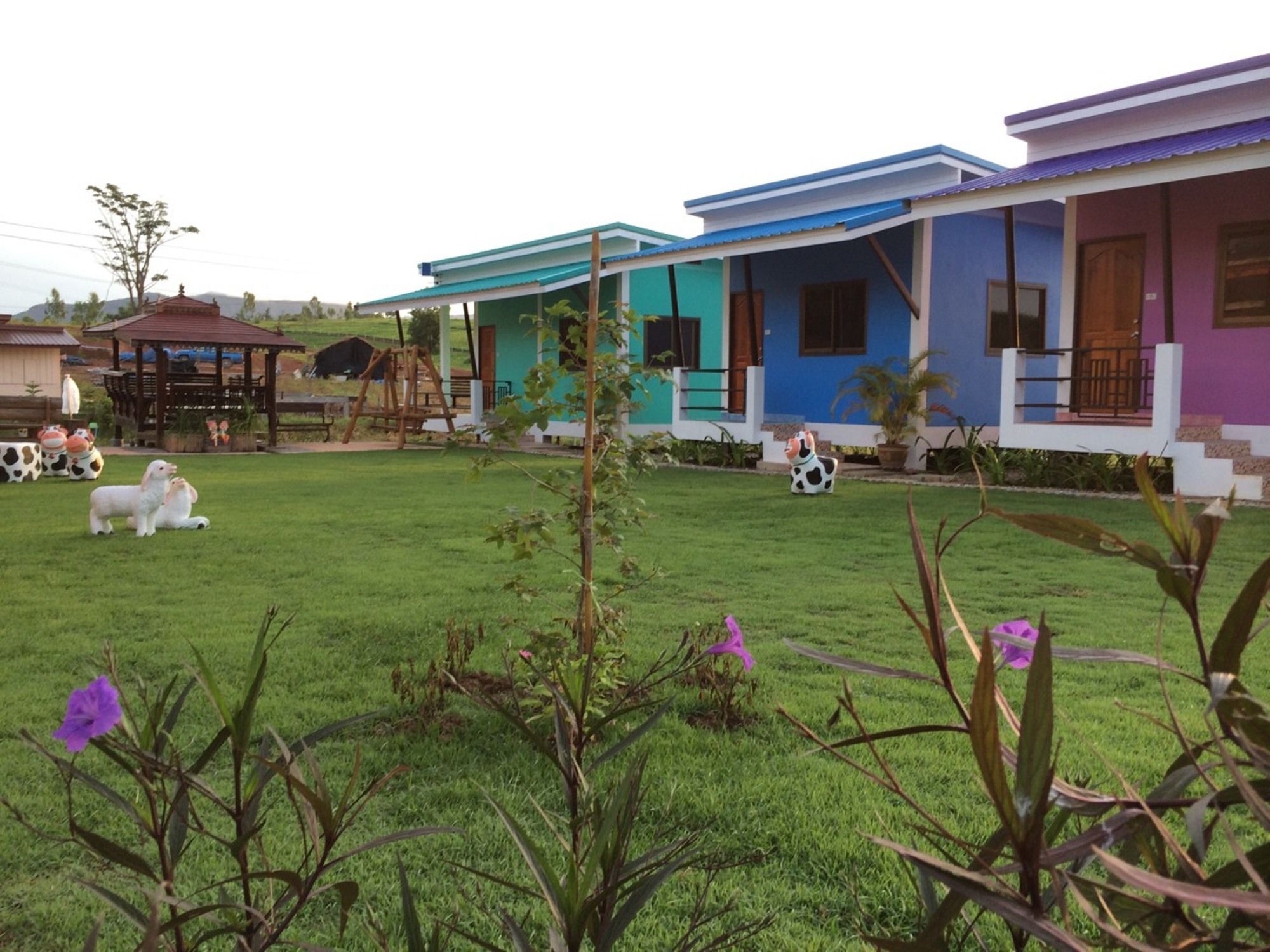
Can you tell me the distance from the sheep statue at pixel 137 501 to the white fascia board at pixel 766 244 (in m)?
8.78

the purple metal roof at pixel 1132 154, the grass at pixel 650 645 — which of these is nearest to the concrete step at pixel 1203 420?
the grass at pixel 650 645

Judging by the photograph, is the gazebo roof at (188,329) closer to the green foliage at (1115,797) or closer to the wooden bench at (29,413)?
the wooden bench at (29,413)

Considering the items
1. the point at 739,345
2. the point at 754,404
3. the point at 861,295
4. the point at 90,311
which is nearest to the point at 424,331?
the point at 90,311

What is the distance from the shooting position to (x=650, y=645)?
187 inches

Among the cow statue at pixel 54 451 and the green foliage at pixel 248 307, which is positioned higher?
the green foliage at pixel 248 307

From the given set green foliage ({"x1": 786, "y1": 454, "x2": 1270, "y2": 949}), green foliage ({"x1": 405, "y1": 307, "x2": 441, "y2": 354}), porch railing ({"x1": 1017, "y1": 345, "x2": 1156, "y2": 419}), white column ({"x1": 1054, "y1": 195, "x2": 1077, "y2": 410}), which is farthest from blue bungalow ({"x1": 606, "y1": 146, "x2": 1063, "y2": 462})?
green foliage ({"x1": 405, "y1": 307, "x2": 441, "y2": 354})

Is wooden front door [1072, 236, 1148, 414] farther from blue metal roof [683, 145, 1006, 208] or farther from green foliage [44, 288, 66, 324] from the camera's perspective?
green foliage [44, 288, 66, 324]

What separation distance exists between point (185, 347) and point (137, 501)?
13.6 metres

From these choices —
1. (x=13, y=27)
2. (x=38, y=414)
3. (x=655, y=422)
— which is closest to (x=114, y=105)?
(x=38, y=414)

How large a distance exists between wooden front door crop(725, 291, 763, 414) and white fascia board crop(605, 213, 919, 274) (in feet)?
4.93

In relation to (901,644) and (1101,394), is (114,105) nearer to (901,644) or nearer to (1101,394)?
(1101,394)

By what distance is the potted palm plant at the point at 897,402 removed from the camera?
13.8 m

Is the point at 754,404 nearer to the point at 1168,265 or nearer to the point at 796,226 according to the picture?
the point at 796,226

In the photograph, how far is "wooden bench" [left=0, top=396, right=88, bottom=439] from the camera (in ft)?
59.3
